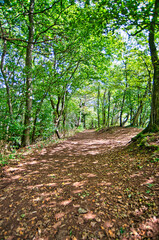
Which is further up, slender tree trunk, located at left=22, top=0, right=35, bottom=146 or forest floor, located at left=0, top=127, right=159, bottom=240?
slender tree trunk, located at left=22, top=0, right=35, bottom=146

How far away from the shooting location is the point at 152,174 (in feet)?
8.71

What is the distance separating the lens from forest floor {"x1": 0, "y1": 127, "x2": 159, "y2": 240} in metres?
1.68

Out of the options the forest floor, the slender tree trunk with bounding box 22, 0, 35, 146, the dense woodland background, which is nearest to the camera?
the forest floor

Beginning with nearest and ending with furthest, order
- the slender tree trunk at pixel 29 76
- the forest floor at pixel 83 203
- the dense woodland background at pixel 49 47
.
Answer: the forest floor at pixel 83 203
the dense woodland background at pixel 49 47
the slender tree trunk at pixel 29 76

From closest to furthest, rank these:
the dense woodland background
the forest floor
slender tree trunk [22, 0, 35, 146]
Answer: the forest floor, the dense woodland background, slender tree trunk [22, 0, 35, 146]

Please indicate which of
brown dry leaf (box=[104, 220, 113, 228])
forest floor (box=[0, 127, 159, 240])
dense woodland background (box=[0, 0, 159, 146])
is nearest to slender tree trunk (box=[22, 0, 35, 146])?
dense woodland background (box=[0, 0, 159, 146])

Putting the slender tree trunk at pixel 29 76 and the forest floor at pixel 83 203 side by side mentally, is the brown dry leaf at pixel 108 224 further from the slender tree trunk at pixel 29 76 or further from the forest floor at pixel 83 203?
the slender tree trunk at pixel 29 76

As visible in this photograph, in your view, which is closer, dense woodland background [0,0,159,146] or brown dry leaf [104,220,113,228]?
brown dry leaf [104,220,113,228]

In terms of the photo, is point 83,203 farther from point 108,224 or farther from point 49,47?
point 49,47

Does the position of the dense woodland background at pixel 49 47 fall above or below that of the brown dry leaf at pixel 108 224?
above

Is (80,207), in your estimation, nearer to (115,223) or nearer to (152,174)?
(115,223)

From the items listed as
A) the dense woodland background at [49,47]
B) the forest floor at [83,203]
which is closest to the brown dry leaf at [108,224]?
the forest floor at [83,203]

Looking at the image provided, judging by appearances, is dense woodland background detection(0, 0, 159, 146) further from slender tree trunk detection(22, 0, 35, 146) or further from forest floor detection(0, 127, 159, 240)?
forest floor detection(0, 127, 159, 240)

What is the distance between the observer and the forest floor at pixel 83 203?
1.68m
